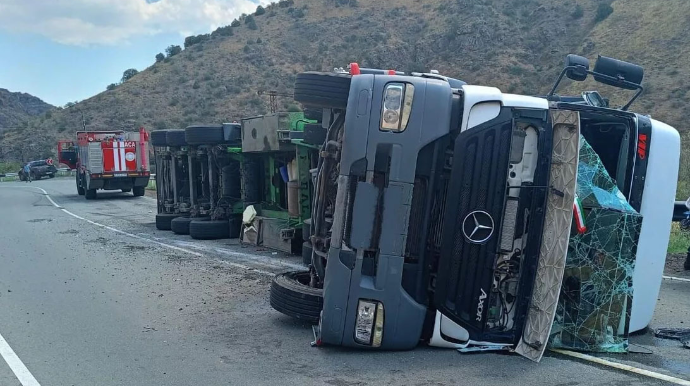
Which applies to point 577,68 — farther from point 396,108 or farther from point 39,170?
point 39,170

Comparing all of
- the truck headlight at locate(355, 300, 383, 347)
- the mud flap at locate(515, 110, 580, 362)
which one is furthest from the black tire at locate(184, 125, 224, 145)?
the mud flap at locate(515, 110, 580, 362)

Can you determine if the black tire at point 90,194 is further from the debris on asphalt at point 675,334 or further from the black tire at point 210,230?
the debris on asphalt at point 675,334

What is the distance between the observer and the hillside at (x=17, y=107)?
290ft

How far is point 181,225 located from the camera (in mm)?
13289

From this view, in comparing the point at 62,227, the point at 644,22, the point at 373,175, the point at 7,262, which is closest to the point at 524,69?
the point at 644,22

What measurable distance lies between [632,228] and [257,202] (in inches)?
321

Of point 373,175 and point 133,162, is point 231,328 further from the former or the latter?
point 133,162

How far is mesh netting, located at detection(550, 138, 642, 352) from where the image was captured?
4.95 metres

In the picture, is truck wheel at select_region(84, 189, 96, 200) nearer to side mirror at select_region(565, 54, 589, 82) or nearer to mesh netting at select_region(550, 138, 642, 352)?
side mirror at select_region(565, 54, 589, 82)

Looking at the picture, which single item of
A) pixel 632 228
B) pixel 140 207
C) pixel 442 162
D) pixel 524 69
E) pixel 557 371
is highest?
pixel 524 69

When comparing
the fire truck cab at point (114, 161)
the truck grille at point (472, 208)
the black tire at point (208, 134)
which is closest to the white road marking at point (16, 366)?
the truck grille at point (472, 208)

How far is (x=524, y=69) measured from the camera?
42844 mm

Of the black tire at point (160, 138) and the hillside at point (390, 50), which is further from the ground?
the hillside at point (390, 50)

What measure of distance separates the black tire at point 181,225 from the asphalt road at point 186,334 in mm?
1929
